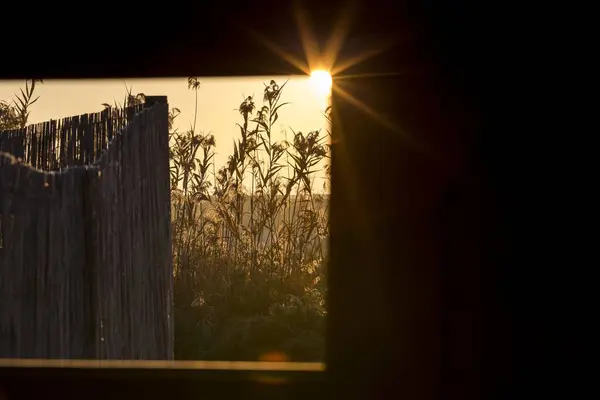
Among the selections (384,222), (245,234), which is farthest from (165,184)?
(384,222)

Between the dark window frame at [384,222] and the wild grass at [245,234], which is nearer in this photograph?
the dark window frame at [384,222]

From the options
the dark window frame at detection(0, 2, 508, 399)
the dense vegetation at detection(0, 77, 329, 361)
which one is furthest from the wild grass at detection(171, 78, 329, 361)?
the dark window frame at detection(0, 2, 508, 399)

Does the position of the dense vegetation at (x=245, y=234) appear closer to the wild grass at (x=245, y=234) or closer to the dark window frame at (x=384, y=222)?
the wild grass at (x=245, y=234)

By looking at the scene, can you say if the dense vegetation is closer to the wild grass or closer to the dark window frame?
the wild grass

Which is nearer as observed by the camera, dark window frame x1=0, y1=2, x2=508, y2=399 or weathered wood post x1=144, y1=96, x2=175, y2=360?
dark window frame x1=0, y1=2, x2=508, y2=399

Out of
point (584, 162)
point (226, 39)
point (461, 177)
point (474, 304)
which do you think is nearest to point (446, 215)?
point (461, 177)

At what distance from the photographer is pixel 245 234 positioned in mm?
5188

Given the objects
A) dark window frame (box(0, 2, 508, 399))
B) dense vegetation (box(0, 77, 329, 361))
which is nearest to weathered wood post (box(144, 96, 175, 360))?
dense vegetation (box(0, 77, 329, 361))

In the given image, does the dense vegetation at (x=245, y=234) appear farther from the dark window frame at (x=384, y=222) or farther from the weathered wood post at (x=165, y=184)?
the dark window frame at (x=384, y=222)

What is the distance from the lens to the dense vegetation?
16.3ft

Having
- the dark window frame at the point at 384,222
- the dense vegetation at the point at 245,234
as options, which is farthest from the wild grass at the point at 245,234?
the dark window frame at the point at 384,222

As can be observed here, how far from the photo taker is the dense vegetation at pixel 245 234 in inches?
195

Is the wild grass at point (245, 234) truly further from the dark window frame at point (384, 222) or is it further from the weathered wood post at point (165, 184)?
the dark window frame at point (384, 222)

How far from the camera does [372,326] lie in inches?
73.5
